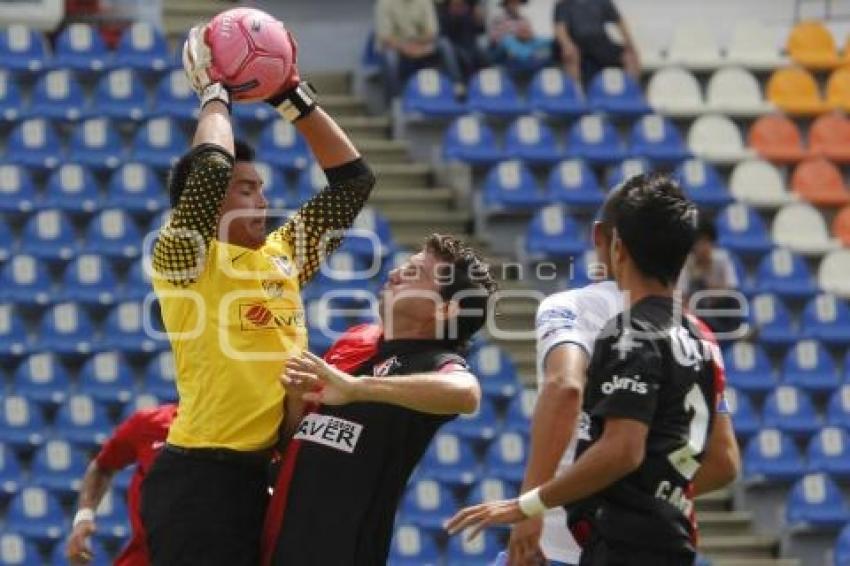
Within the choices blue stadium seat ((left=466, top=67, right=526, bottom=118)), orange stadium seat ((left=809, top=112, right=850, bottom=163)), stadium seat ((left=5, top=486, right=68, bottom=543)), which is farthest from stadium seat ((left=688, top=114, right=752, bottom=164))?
stadium seat ((left=5, top=486, right=68, bottom=543))

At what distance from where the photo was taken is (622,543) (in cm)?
492

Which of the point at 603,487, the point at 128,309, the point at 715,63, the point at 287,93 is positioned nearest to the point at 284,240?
the point at 287,93

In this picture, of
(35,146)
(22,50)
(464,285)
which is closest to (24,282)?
(35,146)

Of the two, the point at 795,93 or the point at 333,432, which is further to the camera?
the point at 795,93

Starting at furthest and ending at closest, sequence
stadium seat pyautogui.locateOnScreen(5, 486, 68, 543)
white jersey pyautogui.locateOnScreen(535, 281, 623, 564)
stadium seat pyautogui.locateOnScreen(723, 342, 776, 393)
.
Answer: stadium seat pyautogui.locateOnScreen(723, 342, 776, 393)
stadium seat pyautogui.locateOnScreen(5, 486, 68, 543)
white jersey pyautogui.locateOnScreen(535, 281, 623, 564)

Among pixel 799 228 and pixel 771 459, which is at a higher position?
pixel 799 228

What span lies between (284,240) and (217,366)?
0.58 metres

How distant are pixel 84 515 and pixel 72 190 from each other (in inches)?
213

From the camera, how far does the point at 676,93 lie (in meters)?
14.1

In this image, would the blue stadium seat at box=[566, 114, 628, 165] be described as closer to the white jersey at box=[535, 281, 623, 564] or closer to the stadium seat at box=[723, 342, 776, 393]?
the stadium seat at box=[723, 342, 776, 393]

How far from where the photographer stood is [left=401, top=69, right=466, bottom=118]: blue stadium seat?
43.7ft

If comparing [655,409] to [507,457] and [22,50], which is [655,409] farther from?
[22,50]

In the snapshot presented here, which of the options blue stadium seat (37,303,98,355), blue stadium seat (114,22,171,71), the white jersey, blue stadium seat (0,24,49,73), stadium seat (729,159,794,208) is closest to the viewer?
the white jersey

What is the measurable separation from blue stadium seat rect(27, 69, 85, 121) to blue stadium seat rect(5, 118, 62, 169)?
187 mm
